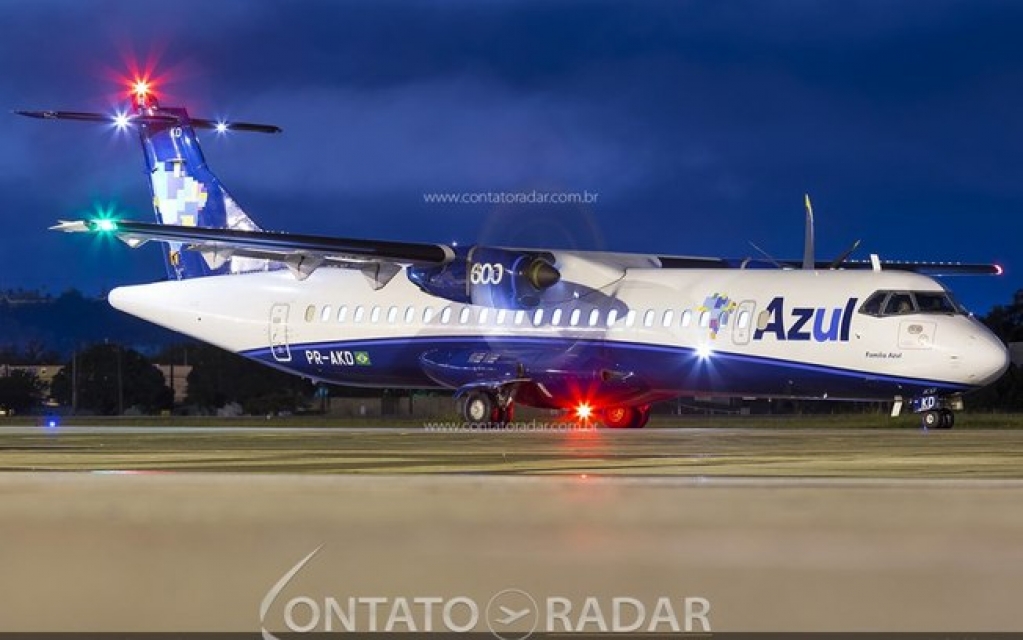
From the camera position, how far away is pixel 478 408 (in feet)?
123

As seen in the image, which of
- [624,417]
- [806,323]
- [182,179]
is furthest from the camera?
[182,179]

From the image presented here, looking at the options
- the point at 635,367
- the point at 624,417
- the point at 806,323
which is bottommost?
the point at 624,417

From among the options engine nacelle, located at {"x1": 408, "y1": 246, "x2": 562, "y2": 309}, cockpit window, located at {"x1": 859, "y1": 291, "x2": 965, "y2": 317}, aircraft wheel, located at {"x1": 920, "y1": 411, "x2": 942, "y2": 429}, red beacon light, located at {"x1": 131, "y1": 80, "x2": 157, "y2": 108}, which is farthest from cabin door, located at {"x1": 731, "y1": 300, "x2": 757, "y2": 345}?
red beacon light, located at {"x1": 131, "y1": 80, "x2": 157, "y2": 108}

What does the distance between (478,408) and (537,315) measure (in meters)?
2.49

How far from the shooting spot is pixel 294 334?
41.6 meters

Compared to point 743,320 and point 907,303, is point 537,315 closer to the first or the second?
point 743,320

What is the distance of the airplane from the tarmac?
13137mm

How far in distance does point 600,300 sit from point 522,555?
87.1ft

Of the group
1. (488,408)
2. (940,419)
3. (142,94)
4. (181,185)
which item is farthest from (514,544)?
(142,94)

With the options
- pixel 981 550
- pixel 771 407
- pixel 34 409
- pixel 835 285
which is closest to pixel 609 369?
pixel 835 285

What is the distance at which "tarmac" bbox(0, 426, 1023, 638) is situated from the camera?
28.1 feet

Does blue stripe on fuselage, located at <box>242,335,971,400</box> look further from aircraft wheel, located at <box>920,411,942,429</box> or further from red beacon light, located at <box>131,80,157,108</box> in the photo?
red beacon light, located at <box>131,80,157,108</box>

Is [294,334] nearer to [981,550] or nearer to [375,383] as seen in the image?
[375,383]

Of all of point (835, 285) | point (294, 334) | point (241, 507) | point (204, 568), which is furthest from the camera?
point (294, 334)
